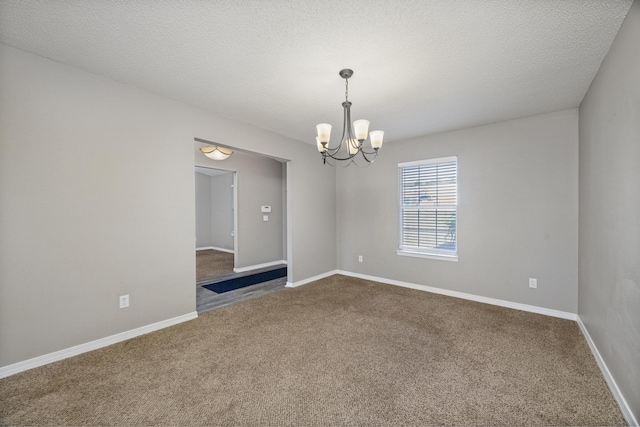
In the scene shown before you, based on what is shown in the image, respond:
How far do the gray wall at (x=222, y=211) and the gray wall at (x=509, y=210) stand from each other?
16.9ft

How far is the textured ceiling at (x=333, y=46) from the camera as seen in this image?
1583mm

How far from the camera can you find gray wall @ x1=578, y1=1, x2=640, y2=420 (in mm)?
1499

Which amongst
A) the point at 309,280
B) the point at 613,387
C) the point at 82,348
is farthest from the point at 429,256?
the point at 82,348

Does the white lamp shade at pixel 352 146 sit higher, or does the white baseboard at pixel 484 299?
the white lamp shade at pixel 352 146

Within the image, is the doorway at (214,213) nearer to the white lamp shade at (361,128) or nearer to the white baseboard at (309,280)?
the white baseboard at (309,280)

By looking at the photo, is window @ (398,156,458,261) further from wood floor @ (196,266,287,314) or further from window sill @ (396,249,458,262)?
wood floor @ (196,266,287,314)

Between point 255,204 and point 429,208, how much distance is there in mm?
3587

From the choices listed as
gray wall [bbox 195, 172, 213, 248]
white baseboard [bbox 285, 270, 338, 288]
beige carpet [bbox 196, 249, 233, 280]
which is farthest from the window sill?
gray wall [bbox 195, 172, 213, 248]

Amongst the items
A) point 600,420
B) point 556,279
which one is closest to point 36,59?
point 600,420

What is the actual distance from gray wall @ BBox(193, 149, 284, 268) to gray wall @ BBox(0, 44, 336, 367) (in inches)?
91.7

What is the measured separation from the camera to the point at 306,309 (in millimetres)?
3305

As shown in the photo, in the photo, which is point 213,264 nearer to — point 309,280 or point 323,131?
point 309,280

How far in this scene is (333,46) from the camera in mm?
1906

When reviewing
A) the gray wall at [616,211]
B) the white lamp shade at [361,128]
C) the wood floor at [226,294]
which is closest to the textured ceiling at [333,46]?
the gray wall at [616,211]
